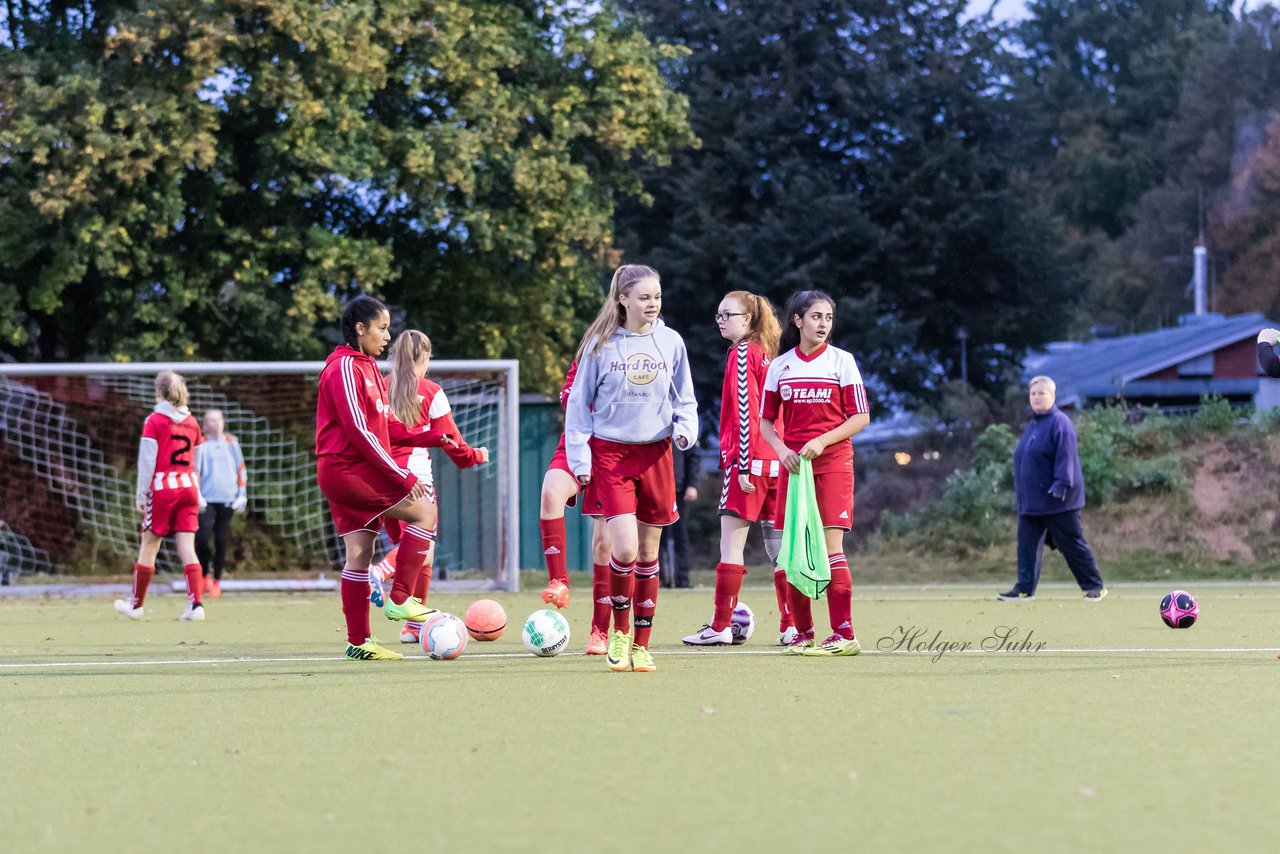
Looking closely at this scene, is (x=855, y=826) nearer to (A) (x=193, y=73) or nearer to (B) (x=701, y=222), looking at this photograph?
(A) (x=193, y=73)

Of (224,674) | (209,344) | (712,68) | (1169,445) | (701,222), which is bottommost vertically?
(224,674)

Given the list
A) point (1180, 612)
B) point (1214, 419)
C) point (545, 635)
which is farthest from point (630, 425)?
point (1214, 419)

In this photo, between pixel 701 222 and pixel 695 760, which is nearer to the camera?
pixel 695 760

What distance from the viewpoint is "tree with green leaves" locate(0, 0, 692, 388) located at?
1956 cm

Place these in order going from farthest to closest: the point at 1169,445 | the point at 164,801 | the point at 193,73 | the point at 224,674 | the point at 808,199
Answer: the point at 808,199
the point at 1169,445
the point at 193,73
the point at 224,674
the point at 164,801

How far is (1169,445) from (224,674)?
55.5 feet

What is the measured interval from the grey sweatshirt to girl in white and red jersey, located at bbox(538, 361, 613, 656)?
821 mm

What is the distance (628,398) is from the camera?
788cm

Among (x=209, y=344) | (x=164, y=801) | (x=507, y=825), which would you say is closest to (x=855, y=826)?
(x=507, y=825)

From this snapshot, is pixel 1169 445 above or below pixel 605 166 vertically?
below

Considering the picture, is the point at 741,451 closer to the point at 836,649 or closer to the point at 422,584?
the point at 836,649

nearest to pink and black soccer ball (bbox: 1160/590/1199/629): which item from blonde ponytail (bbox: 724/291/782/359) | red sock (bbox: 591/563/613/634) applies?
blonde ponytail (bbox: 724/291/782/359)

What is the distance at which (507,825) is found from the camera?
4172 millimetres

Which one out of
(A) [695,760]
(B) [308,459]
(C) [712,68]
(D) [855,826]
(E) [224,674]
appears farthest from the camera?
(C) [712,68]
